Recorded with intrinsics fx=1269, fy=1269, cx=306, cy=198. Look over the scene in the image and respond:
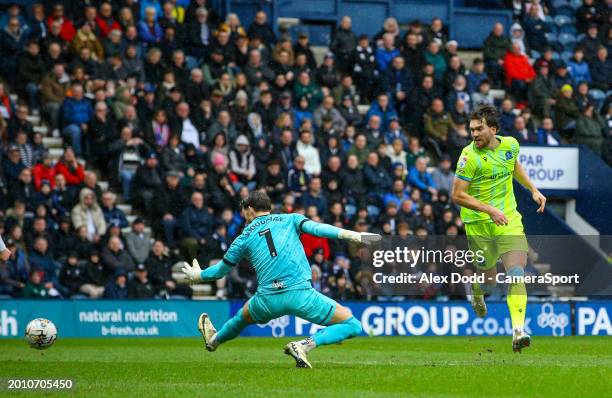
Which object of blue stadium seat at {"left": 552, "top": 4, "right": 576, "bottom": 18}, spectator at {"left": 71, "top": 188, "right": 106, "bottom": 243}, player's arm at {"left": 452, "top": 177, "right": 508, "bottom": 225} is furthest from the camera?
blue stadium seat at {"left": 552, "top": 4, "right": 576, "bottom": 18}


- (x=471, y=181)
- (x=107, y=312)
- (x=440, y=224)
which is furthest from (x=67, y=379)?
(x=440, y=224)

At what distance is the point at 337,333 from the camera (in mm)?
12562

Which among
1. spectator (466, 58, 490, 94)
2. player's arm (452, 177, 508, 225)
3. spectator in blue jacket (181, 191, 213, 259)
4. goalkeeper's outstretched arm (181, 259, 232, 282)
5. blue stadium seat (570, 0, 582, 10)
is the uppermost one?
blue stadium seat (570, 0, 582, 10)

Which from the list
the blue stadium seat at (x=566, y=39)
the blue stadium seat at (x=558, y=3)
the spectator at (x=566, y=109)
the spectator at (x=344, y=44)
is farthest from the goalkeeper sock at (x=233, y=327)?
the blue stadium seat at (x=558, y=3)

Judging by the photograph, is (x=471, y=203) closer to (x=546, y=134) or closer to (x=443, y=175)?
(x=443, y=175)

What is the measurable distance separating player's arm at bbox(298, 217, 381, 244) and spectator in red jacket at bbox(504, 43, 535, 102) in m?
18.5

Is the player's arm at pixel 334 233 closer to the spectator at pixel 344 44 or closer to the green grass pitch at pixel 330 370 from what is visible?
the green grass pitch at pixel 330 370

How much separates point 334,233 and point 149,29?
15.6 meters

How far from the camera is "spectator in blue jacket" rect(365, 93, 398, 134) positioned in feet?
91.3

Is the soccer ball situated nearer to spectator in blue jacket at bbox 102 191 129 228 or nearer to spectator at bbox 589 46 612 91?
spectator in blue jacket at bbox 102 191 129 228

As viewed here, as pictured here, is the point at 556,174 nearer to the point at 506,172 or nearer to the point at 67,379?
the point at 506,172

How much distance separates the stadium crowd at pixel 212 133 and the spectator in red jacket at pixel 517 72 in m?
0.05

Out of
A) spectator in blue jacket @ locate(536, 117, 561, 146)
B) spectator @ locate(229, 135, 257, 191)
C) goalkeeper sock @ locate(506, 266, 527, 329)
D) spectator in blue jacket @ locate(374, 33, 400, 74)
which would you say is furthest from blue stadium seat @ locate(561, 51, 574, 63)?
goalkeeper sock @ locate(506, 266, 527, 329)

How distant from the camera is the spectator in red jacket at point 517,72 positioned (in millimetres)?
30219
